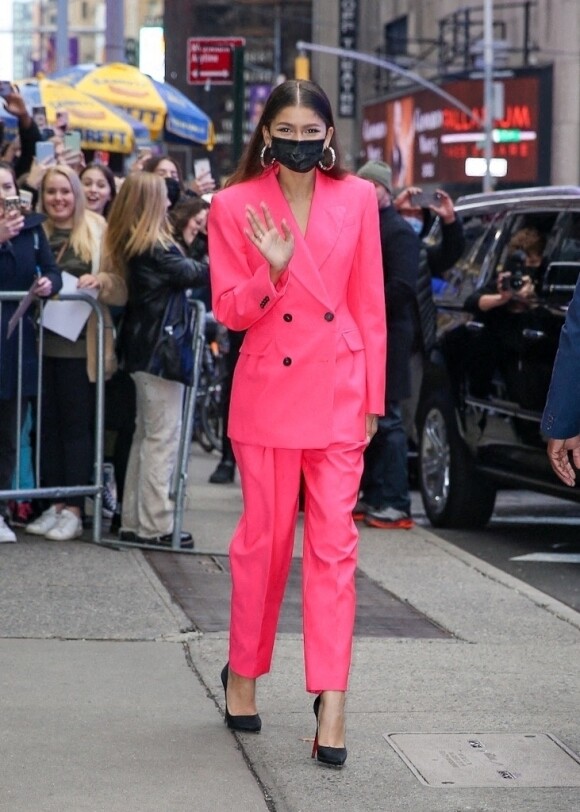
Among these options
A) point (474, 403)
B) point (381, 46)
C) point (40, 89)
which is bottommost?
point (474, 403)

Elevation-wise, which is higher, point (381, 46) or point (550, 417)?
point (381, 46)

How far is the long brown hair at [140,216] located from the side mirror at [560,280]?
2138 mm

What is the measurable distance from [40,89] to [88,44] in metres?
133

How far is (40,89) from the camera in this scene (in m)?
15.0

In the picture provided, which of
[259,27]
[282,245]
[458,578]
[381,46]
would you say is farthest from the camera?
[259,27]

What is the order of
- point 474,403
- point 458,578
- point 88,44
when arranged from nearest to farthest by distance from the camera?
point 458,578 < point 474,403 < point 88,44

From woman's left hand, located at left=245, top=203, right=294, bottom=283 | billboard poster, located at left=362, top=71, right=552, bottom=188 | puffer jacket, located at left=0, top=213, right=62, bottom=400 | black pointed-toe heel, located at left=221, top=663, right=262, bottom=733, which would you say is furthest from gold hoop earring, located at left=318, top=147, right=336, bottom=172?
billboard poster, located at left=362, top=71, right=552, bottom=188

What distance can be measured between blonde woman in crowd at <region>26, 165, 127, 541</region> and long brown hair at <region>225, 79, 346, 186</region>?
11.3 feet

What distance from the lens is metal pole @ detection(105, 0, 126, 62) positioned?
16.7 m

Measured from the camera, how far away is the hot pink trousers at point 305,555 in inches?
196

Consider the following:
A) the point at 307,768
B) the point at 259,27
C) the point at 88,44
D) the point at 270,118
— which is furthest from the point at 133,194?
the point at 88,44

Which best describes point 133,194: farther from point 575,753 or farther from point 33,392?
point 575,753

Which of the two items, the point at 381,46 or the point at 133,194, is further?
the point at 381,46

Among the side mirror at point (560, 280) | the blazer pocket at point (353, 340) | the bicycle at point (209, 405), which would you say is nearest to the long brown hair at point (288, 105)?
the blazer pocket at point (353, 340)
